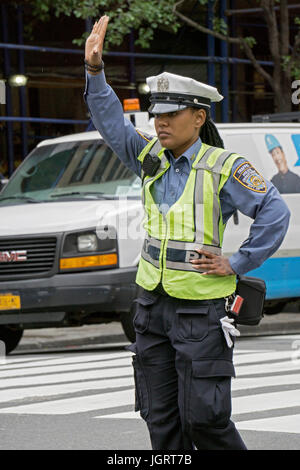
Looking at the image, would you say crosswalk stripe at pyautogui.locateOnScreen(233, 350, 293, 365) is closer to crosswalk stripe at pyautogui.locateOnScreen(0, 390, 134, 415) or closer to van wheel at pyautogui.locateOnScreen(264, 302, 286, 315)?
crosswalk stripe at pyautogui.locateOnScreen(0, 390, 134, 415)

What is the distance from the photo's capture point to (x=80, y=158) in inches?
477

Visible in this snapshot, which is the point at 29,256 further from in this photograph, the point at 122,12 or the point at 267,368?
the point at 122,12

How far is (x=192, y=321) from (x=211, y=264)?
0.23 meters

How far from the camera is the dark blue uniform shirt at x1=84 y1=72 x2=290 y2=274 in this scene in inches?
193

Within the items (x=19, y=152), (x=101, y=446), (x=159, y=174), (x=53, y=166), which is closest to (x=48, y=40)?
(x=19, y=152)

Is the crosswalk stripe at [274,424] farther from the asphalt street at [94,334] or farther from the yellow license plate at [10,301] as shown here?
the asphalt street at [94,334]

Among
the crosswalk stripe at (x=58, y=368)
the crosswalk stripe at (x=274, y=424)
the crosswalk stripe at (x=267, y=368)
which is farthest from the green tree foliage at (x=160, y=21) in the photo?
the crosswalk stripe at (x=274, y=424)

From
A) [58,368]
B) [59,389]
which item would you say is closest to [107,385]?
[59,389]

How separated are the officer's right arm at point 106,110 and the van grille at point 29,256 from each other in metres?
5.89

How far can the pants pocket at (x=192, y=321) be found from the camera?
4793 millimetres

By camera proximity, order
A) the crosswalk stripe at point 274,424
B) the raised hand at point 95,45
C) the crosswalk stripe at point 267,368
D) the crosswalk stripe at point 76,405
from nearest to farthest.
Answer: the raised hand at point 95,45 < the crosswalk stripe at point 274,424 < the crosswalk stripe at point 76,405 < the crosswalk stripe at point 267,368

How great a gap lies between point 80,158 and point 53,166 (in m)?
0.32

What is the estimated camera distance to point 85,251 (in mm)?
10977

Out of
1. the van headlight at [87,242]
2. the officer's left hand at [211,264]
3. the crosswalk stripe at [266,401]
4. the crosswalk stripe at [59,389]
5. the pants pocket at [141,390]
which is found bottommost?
the crosswalk stripe at [59,389]
